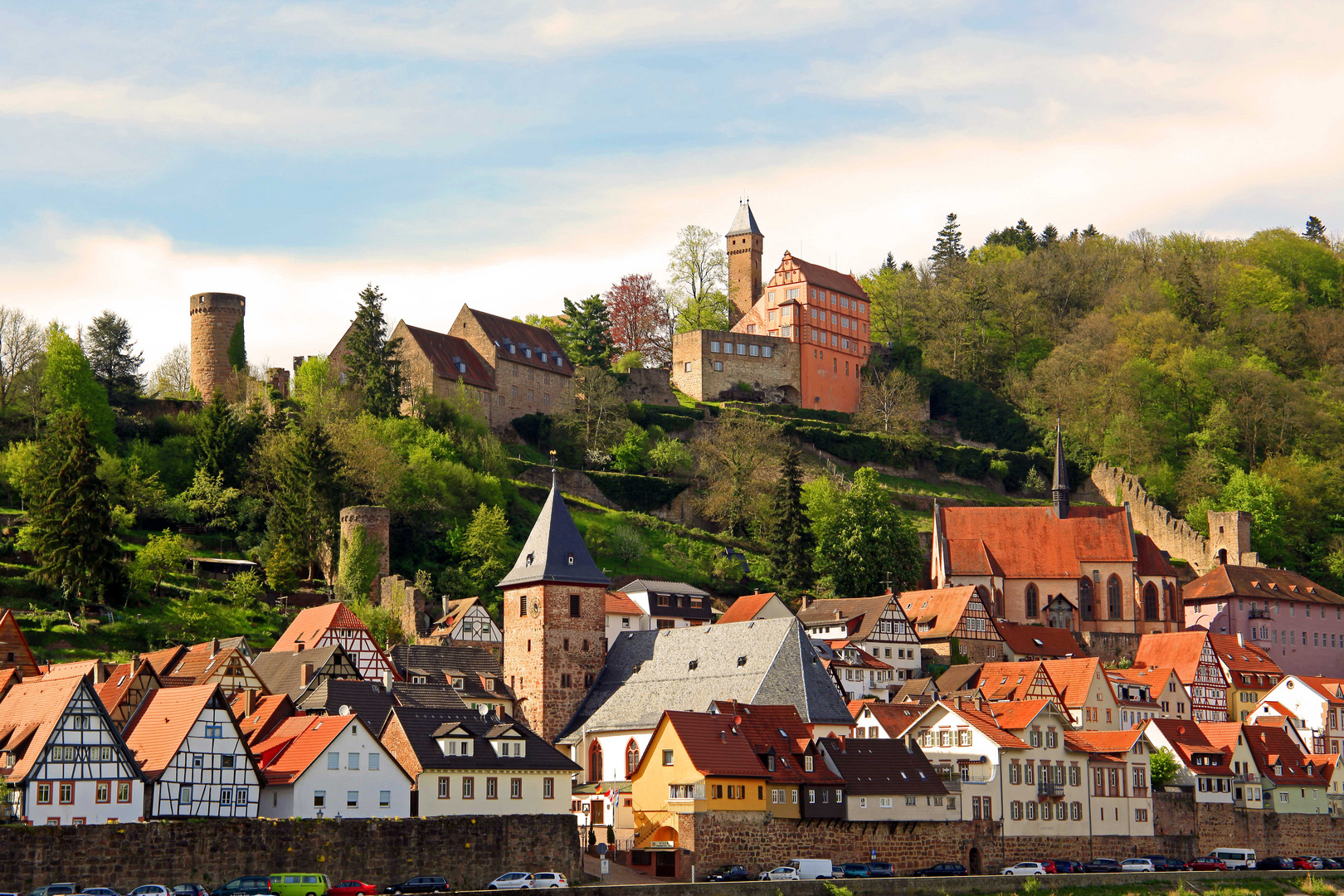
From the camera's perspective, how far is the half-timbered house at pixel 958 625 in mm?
72125

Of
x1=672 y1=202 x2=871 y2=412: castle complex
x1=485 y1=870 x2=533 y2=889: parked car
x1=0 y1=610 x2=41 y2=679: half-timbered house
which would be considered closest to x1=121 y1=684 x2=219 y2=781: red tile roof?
x1=485 y1=870 x2=533 y2=889: parked car

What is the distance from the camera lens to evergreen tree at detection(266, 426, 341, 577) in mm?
71250

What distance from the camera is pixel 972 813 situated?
5150cm

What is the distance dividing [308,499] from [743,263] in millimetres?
55597

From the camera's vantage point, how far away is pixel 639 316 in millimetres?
121562

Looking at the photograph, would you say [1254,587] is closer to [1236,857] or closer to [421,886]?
[1236,857]

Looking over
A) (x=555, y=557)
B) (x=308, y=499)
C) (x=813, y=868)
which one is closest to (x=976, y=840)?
(x=813, y=868)

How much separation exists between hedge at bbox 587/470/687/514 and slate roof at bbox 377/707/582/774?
39.4 metres

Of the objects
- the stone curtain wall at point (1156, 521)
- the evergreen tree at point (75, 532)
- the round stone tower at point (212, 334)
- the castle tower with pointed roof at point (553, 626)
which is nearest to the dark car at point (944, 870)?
the castle tower with pointed roof at point (553, 626)

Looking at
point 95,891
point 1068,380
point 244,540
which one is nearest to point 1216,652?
point 1068,380

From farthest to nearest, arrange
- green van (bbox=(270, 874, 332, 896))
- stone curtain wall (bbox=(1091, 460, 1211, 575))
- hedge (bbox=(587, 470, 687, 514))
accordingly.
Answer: hedge (bbox=(587, 470, 687, 514))
stone curtain wall (bbox=(1091, 460, 1211, 575))
green van (bbox=(270, 874, 332, 896))

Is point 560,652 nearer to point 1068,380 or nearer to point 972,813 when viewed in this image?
point 972,813

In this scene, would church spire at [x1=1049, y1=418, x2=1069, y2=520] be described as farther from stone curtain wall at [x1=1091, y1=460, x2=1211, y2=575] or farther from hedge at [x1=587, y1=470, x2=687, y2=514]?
hedge at [x1=587, y1=470, x2=687, y2=514]

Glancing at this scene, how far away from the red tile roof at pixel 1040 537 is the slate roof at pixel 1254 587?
3.60 metres
